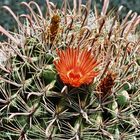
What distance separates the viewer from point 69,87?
2.97 meters

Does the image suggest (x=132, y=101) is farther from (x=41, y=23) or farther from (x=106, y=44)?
(x=41, y=23)

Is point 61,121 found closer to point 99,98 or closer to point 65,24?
point 99,98

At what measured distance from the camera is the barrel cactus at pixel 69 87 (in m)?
2.95

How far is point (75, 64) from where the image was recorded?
300 centimetres

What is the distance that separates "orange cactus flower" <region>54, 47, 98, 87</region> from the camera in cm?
298

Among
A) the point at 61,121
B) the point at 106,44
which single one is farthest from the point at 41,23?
the point at 61,121

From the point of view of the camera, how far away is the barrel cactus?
2.95m

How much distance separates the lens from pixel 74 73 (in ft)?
9.84

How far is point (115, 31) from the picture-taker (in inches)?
129

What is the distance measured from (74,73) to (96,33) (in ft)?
0.87

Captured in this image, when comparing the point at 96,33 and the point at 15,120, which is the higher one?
the point at 96,33

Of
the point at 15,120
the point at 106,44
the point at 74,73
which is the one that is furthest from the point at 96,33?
the point at 15,120

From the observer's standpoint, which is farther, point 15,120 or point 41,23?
point 41,23

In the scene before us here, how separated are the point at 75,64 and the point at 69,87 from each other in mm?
99
